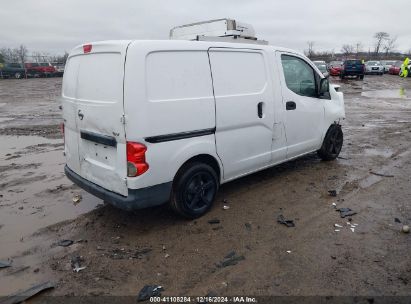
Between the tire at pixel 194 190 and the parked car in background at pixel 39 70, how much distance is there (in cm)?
3798

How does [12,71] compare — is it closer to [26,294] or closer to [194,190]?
[194,190]

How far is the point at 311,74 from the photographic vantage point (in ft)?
18.4

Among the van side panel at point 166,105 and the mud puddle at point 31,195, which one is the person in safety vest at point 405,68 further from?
the van side panel at point 166,105

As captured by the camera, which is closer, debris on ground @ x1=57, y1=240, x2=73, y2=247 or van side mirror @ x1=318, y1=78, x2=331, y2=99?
debris on ground @ x1=57, y1=240, x2=73, y2=247

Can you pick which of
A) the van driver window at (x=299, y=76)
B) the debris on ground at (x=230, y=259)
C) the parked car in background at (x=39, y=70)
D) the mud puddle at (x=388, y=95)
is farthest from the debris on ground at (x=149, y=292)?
the parked car in background at (x=39, y=70)

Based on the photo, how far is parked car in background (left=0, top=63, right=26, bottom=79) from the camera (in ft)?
114

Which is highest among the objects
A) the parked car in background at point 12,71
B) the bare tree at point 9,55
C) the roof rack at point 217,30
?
the bare tree at point 9,55

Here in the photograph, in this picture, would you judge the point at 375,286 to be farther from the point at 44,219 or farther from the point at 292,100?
the point at 44,219

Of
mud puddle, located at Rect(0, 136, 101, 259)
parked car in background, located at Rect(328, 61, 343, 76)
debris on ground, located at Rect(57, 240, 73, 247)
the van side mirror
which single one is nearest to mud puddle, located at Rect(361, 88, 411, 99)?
parked car in background, located at Rect(328, 61, 343, 76)

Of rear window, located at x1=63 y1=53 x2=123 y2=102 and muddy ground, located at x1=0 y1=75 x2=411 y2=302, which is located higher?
rear window, located at x1=63 y1=53 x2=123 y2=102

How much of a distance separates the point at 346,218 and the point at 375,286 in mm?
1326

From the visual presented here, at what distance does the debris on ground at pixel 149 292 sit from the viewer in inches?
112

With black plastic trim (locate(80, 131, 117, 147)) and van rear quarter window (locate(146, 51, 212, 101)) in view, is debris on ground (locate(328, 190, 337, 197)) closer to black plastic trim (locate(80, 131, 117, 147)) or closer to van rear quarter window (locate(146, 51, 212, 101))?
van rear quarter window (locate(146, 51, 212, 101))

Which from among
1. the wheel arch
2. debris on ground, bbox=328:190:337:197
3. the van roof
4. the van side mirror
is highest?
the van roof
